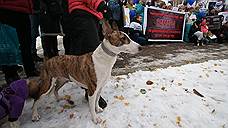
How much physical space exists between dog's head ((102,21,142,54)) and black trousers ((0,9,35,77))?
203 centimetres

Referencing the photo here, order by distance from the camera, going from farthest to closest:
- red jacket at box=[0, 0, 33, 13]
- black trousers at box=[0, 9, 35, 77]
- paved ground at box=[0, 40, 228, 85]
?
paved ground at box=[0, 40, 228, 85] → black trousers at box=[0, 9, 35, 77] → red jacket at box=[0, 0, 33, 13]

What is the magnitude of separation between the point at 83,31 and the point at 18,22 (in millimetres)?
1457

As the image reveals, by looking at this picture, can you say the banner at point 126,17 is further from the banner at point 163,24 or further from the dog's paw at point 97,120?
the dog's paw at point 97,120

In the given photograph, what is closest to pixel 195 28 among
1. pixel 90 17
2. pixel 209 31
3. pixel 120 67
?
pixel 209 31

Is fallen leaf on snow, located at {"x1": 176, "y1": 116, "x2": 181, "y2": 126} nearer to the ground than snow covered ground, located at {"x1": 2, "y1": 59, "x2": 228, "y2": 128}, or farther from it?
nearer to the ground

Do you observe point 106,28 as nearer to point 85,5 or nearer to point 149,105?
point 85,5

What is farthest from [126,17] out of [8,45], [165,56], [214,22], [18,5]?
[8,45]

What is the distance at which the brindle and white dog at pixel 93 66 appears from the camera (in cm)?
316

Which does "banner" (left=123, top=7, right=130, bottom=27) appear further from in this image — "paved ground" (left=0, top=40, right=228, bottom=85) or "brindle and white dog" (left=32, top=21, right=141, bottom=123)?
"brindle and white dog" (left=32, top=21, right=141, bottom=123)

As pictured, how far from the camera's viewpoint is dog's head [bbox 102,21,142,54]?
3127mm

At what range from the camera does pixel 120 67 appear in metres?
6.20

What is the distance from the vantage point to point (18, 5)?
4.29m

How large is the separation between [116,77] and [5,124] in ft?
7.76

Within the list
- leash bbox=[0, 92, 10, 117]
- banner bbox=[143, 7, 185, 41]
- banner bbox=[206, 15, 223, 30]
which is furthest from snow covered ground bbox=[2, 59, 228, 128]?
banner bbox=[206, 15, 223, 30]
